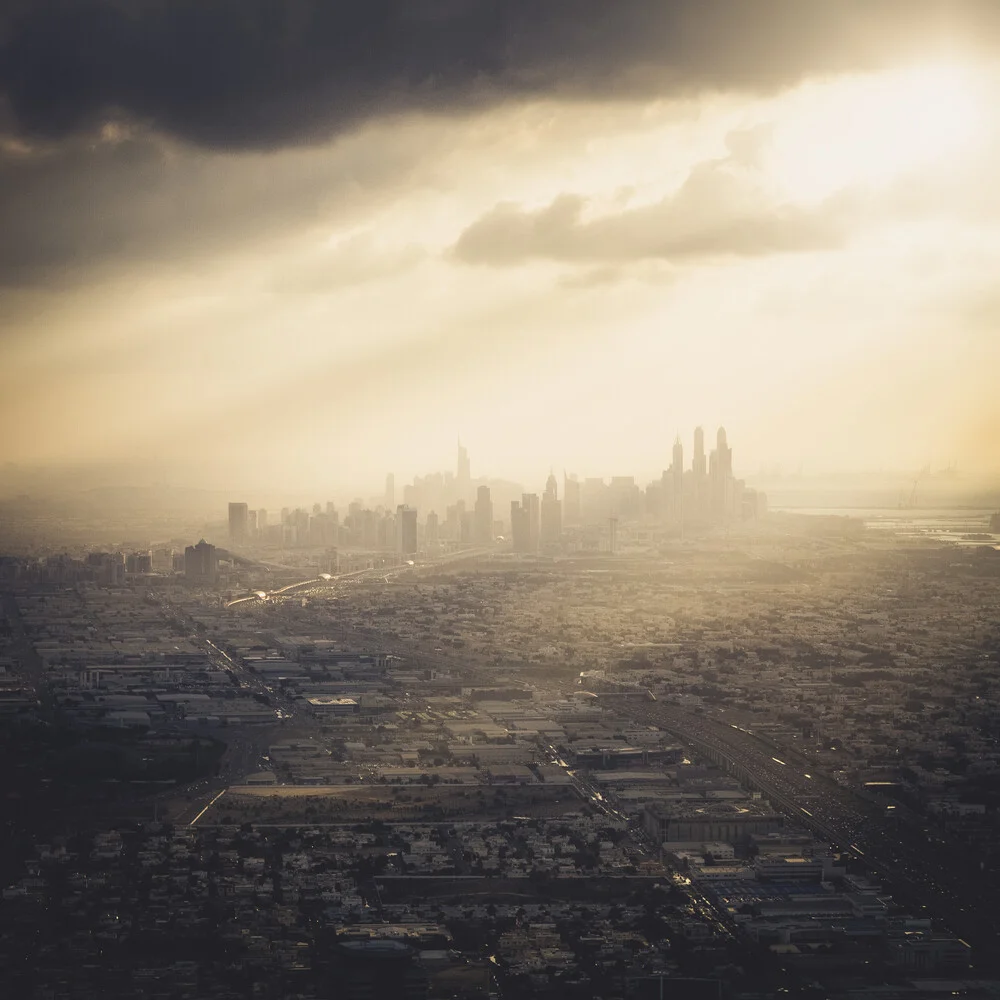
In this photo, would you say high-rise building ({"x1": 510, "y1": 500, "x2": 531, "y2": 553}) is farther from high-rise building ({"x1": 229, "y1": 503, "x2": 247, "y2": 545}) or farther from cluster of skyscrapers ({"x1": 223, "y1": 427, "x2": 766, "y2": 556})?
high-rise building ({"x1": 229, "y1": 503, "x2": 247, "y2": 545})

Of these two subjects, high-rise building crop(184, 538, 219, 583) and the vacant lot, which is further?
high-rise building crop(184, 538, 219, 583)

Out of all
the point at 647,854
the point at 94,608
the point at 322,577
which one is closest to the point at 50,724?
the point at 647,854

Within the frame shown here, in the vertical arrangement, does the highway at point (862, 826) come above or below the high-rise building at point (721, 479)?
below

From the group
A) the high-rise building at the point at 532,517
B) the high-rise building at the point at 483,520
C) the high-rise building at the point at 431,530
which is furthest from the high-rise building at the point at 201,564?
the high-rise building at the point at 483,520

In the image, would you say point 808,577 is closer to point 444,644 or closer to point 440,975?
point 444,644

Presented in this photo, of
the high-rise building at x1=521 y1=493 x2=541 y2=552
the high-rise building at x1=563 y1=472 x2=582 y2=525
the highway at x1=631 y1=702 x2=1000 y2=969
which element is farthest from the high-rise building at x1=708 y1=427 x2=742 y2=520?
the highway at x1=631 y1=702 x2=1000 y2=969

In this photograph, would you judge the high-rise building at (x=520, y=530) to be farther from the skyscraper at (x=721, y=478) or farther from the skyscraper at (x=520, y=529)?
the skyscraper at (x=721, y=478)
